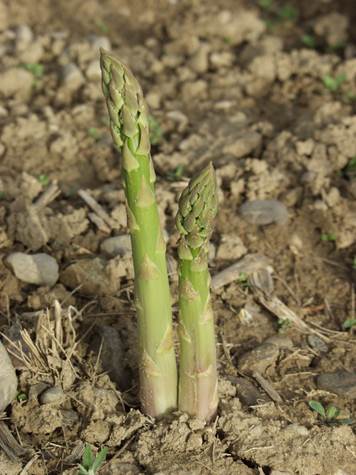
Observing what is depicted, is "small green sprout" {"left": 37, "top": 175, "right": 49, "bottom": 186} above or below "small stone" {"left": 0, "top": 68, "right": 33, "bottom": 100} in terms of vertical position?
below

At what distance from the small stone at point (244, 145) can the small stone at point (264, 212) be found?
47 cm

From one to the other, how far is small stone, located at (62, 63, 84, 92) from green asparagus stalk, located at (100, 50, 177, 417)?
242cm

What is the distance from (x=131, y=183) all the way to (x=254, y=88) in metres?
2.66

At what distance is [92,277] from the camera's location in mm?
3684

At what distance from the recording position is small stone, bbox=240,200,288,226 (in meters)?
4.13

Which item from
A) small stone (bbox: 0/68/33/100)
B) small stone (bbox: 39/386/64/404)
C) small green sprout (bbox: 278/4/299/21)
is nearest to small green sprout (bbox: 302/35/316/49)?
small green sprout (bbox: 278/4/299/21)

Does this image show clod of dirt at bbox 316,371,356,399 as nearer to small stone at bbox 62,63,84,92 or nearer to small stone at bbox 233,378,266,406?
small stone at bbox 233,378,266,406

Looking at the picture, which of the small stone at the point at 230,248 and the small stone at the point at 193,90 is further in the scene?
the small stone at the point at 193,90

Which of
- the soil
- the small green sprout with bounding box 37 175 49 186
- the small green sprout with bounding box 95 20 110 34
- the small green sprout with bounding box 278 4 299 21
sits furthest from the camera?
the small green sprout with bounding box 278 4 299 21

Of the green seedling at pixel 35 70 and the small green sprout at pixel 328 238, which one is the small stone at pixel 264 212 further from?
the green seedling at pixel 35 70

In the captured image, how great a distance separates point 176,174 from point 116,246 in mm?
706

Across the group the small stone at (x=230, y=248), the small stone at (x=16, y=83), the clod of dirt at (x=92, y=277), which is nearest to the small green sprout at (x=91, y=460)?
the clod of dirt at (x=92, y=277)

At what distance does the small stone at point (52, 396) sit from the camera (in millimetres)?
3141

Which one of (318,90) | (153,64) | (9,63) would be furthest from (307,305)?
(9,63)
